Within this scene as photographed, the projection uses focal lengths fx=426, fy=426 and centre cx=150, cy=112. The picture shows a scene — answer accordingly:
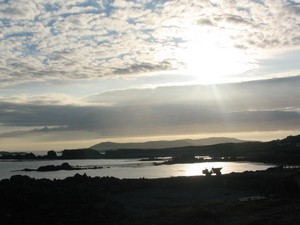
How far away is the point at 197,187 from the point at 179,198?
248 inches

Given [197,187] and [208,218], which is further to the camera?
[197,187]

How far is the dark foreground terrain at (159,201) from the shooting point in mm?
24516

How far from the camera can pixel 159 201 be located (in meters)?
33.9

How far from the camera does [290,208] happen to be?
86.3ft

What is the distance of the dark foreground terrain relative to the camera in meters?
24.5

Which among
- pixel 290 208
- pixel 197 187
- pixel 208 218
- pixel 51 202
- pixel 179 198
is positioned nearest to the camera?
pixel 208 218

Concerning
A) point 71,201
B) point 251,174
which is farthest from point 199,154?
point 71,201

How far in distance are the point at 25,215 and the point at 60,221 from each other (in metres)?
3.27

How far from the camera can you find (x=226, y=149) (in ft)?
512

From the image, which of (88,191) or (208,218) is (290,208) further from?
(88,191)

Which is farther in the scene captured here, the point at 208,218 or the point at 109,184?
the point at 109,184

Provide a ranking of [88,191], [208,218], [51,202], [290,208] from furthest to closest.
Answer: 1. [88,191]
2. [51,202]
3. [290,208]
4. [208,218]

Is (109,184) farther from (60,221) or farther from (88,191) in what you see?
(60,221)

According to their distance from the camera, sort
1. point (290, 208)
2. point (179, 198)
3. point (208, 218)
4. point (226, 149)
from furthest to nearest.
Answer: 1. point (226, 149)
2. point (179, 198)
3. point (290, 208)
4. point (208, 218)
